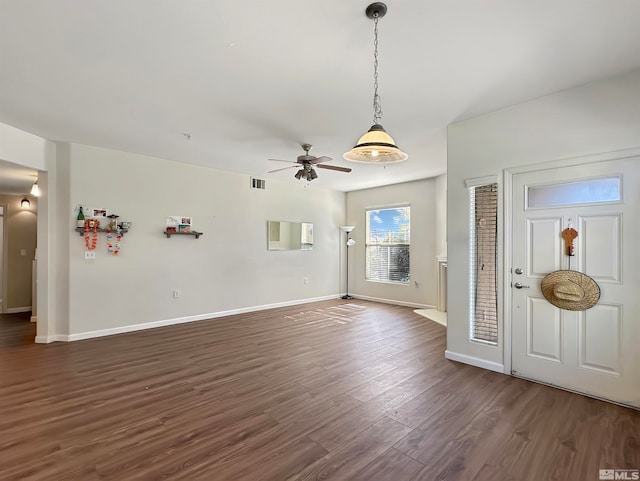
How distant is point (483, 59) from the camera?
2482 mm

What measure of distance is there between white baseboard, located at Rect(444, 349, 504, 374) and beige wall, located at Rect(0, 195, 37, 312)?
8.56m

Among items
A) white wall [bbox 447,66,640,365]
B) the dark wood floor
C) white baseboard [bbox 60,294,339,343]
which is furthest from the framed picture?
white wall [bbox 447,66,640,365]

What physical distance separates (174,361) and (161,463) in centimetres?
188

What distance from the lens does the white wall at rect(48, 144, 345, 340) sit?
4.52 meters

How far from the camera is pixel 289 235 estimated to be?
7.07 meters

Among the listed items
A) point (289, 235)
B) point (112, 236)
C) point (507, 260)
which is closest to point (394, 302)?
point (289, 235)

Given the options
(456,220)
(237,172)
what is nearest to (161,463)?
(456,220)

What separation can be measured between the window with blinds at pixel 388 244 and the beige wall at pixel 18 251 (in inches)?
303

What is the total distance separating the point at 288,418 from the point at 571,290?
2813 mm

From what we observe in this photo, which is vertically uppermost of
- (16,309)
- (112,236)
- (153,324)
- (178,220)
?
(178,220)

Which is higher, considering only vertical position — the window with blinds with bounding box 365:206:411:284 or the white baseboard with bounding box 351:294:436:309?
the window with blinds with bounding box 365:206:411:284

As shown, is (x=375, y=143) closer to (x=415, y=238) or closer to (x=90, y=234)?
(x=90, y=234)

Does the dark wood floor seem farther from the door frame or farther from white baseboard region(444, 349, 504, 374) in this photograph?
the door frame

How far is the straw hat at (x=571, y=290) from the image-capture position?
2.82 m
